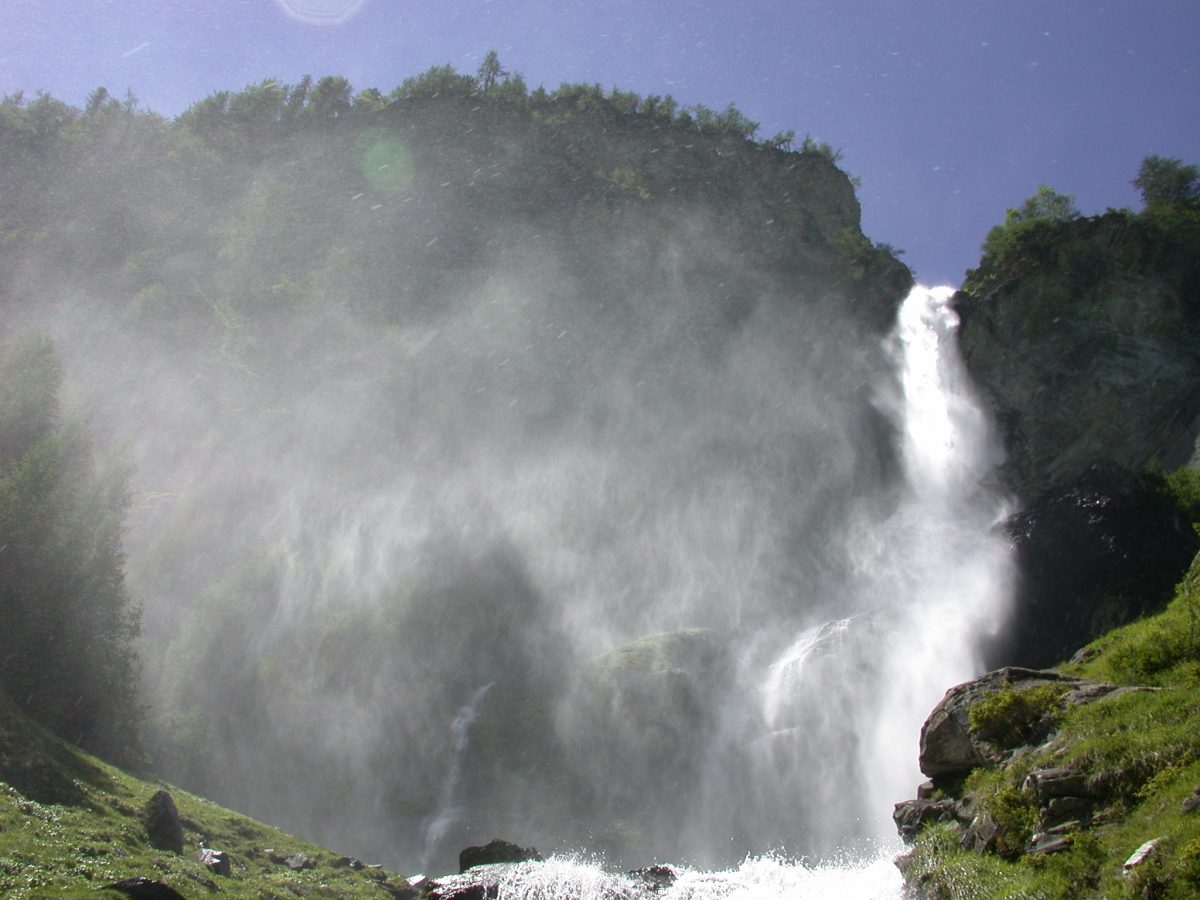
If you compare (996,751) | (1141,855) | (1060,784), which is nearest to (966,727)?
(996,751)

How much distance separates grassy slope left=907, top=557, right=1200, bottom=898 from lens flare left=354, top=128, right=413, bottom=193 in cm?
7517

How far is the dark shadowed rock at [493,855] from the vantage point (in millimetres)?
24578

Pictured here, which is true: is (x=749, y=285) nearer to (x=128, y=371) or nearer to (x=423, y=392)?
(x=423, y=392)

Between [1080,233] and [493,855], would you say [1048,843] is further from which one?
[1080,233]

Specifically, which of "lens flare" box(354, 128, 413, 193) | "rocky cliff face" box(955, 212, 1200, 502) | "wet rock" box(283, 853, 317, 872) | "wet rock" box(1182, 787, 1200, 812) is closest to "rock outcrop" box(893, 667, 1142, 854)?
"wet rock" box(1182, 787, 1200, 812)

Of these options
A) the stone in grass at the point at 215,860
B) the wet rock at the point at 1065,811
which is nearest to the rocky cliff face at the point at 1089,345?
the wet rock at the point at 1065,811

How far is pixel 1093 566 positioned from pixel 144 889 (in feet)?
118

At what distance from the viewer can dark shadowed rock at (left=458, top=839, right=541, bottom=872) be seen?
24578mm

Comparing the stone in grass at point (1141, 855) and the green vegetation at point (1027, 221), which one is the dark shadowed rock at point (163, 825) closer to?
the stone in grass at point (1141, 855)

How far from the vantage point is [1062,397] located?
153 ft

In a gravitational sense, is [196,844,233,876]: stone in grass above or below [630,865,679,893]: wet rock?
below

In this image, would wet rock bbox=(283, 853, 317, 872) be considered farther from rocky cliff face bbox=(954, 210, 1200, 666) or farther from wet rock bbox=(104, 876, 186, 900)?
rocky cliff face bbox=(954, 210, 1200, 666)

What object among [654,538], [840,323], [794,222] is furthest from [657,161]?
[654,538]

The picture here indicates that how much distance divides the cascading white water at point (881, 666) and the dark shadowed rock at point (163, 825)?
25.4 ft
